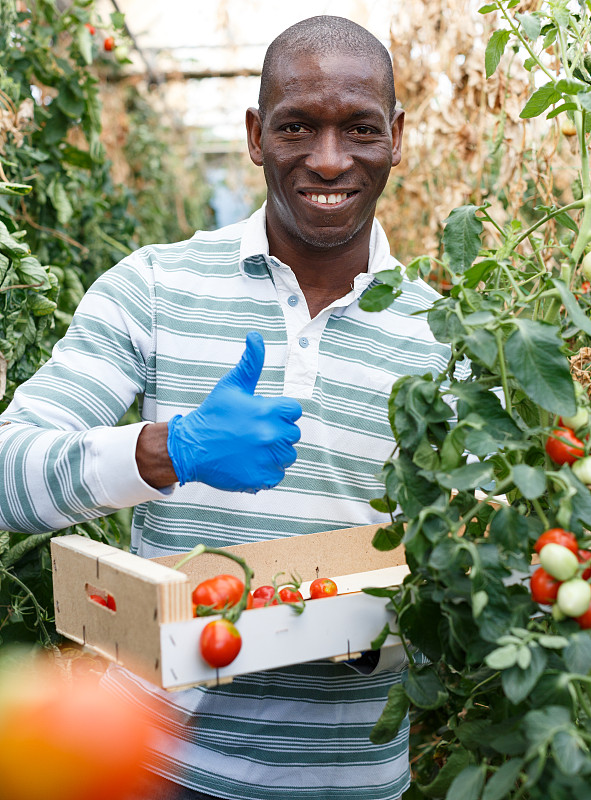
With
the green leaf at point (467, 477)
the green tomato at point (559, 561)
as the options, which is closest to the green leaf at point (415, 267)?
the green leaf at point (467, 477)

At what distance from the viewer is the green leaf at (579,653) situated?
2.44 feet

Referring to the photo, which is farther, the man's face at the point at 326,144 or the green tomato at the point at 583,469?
the man's face at the point at 326,144

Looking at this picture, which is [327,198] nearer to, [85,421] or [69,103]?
[85,421]

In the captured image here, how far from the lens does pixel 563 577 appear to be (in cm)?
78

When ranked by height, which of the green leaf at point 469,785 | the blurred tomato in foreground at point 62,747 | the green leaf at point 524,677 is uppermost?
the blurred tomato in foreground at point 62,747

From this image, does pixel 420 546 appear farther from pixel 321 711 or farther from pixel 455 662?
pixel 321 711

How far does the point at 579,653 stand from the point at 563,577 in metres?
0.07

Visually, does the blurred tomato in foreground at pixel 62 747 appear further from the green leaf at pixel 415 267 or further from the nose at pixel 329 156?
the nose at pixel 329 156

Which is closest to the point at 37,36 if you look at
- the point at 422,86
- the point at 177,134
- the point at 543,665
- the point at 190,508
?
the point at 422,86

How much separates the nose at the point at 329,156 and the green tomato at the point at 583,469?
674 millimetres

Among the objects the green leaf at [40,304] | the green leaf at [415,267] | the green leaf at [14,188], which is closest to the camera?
the green leaf at [415,267]

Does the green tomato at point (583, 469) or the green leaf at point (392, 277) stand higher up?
the green leaf at point (392, 277)

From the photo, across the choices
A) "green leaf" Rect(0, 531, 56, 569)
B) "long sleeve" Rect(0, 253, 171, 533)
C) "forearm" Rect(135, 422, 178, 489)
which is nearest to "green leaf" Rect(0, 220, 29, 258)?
"long sleeve" Rect(0, 253, 171, 533)

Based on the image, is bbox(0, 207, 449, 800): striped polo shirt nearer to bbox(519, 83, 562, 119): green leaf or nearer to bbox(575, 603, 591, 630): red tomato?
bbox(519, 83, 562, 119): green leaf
